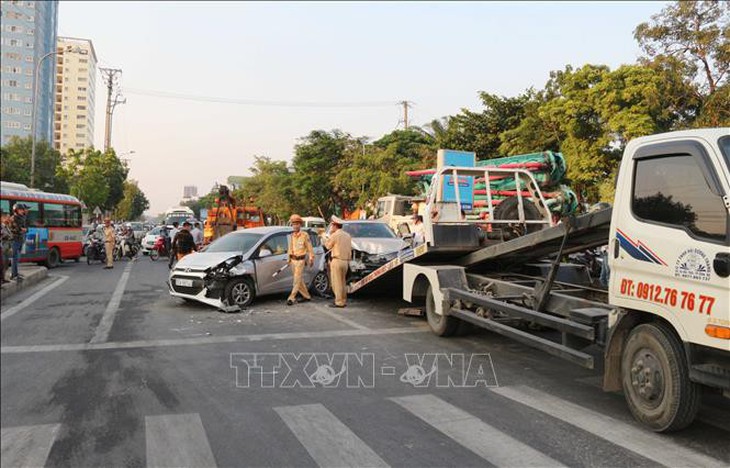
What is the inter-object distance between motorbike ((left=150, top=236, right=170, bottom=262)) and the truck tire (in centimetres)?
1804

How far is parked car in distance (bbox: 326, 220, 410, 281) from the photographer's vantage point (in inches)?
486

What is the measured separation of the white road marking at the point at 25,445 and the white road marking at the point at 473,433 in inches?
112

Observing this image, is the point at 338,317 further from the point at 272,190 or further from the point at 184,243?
the point at 272,190

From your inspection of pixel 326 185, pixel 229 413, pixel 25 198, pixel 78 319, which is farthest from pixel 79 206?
pixel 326 185

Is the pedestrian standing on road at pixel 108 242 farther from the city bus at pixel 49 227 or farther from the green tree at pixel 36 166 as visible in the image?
the green tree at pixel 36 166

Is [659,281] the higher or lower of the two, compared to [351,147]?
lower

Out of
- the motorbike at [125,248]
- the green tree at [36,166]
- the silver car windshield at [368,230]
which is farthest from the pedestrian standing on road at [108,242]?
the green tree at [36,166]

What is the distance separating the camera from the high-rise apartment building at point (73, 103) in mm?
145875

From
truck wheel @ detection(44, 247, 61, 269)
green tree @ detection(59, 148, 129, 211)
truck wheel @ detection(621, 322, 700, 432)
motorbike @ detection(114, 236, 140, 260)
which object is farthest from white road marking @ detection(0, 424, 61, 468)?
green tree @ detection(59, 148, 129, 211)

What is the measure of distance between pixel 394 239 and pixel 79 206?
13.3m

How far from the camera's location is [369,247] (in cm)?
1270

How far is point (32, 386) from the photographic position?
2.46 meters

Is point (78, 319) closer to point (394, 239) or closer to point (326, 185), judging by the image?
point (394, 239)

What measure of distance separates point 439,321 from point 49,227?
1511 cm
